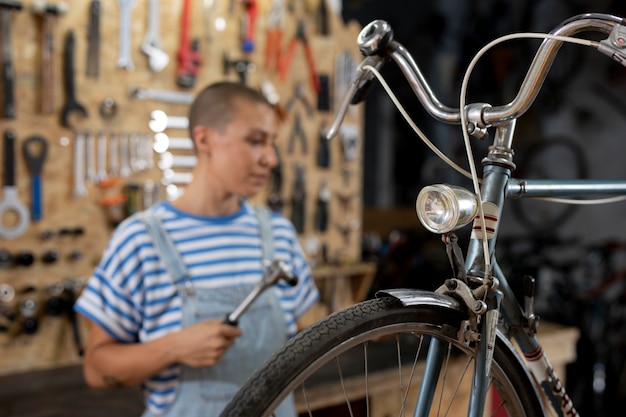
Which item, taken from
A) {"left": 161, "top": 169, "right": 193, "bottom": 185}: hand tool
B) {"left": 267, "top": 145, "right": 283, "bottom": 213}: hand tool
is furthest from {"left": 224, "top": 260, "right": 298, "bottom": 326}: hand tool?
{"left": 267, "top": 145, "right": 283, "bottom": 213}: hand tool

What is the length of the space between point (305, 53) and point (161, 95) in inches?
36.4

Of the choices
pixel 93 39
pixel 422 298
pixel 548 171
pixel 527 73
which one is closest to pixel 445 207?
pixel 422 298

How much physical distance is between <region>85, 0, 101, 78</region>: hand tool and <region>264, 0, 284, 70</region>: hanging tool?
2.96 feet

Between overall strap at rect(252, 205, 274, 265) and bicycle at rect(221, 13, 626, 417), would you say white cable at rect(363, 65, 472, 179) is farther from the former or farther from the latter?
overall strap at rect(252, 205, 274, 265)

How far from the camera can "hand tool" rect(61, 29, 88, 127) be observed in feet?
8.54

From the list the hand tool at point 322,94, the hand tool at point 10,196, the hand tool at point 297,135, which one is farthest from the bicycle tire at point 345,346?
the hand tool at point 322,94

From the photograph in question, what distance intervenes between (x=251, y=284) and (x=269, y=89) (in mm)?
1775

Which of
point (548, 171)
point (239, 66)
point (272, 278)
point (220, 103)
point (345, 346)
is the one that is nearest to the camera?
point (345, 346)

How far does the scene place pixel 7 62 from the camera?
2.44 metres

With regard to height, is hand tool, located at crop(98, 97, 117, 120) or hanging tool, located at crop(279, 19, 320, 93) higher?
hanging tool, located at crop(279, 19, 320, 93)

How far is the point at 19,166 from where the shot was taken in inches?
99.3

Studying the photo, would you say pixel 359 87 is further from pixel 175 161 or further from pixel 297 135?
pixel 297 135

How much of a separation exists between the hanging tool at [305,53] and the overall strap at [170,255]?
6.28 ft

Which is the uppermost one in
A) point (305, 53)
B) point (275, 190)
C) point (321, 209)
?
point (305, 53)
